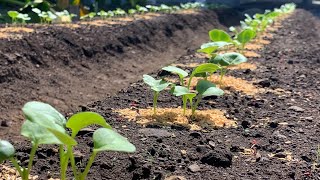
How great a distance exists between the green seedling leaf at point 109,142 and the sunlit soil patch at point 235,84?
3097mm

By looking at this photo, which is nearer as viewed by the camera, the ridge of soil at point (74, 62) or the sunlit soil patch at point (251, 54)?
the ridge of soil at point (74, 62)

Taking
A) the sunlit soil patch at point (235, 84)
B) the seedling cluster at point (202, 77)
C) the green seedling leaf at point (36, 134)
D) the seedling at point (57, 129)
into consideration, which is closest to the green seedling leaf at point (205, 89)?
the seedling cluster at point (202, 77)

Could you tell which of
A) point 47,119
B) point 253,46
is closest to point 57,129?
point 47,119

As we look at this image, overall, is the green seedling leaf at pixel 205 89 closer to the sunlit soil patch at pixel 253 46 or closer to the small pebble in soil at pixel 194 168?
the small pebble in soil at pixel 194 168

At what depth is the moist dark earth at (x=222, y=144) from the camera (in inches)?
108

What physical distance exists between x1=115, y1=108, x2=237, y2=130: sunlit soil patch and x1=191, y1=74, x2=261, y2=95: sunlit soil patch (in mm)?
1034

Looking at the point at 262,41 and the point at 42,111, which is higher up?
the point at 42,111

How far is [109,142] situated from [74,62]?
5911 millimetres

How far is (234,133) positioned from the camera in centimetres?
360

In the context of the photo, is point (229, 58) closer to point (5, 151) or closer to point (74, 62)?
point (5, 151)

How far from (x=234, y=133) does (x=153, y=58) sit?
20.9ft

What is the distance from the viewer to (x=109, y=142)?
1.97 m

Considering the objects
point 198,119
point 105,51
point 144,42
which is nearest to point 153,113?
point 198,119

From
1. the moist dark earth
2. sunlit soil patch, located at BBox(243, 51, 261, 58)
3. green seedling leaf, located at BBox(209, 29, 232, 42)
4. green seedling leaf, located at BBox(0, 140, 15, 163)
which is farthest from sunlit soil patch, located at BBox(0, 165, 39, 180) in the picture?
sunlit soil patch, located at BBox(243, 51, 261, 58)
